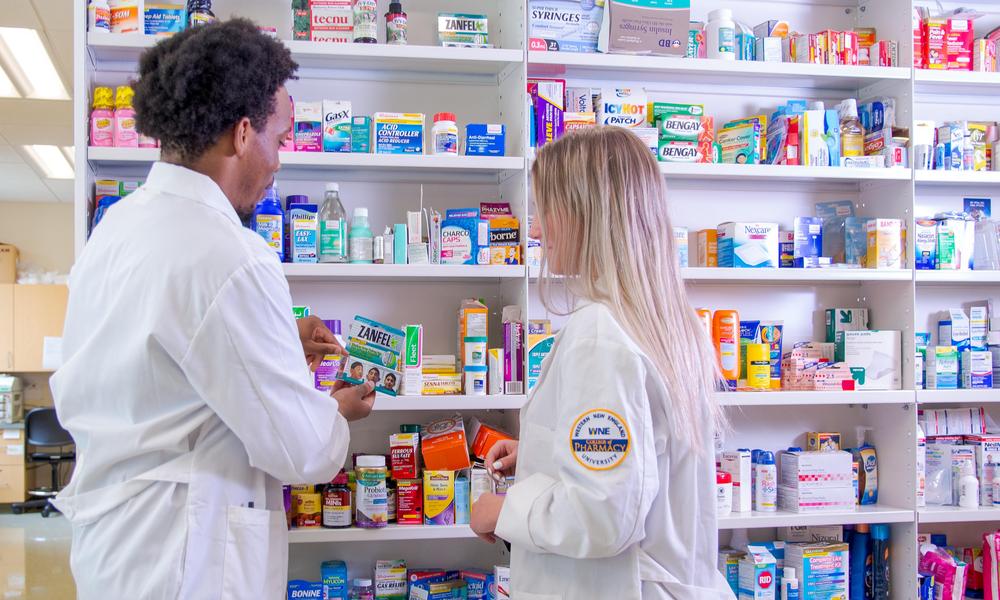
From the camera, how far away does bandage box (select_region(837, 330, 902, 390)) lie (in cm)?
326

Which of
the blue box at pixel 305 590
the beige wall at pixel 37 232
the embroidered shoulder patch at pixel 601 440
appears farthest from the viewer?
the beige wall at pixel 37 232

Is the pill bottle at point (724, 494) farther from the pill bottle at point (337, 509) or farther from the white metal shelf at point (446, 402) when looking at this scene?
the pill bottle at point (337, 509)

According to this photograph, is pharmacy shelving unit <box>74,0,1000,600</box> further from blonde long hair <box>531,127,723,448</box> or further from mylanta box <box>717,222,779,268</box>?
blonde long hair <box>531,127,723,448</box>

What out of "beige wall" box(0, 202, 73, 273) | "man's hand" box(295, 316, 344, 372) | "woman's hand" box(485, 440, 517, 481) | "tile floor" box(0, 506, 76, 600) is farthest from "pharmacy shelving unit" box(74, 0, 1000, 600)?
"beige wall" box(0, 202, 73, 273)

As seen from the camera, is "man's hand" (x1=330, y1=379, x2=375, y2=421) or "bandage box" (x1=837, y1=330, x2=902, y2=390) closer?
"man's hand" (x1=330, y1=379, x2=375, y2=421)

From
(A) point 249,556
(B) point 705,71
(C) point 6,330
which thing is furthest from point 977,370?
(C) point 6,330

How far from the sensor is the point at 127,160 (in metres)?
2.85

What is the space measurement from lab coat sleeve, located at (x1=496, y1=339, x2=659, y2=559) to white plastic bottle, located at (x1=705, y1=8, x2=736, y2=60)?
2.20m

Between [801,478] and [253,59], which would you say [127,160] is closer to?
[253,59]

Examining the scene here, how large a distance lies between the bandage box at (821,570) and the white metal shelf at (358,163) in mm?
1841

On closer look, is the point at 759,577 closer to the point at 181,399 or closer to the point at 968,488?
the point at 968,488

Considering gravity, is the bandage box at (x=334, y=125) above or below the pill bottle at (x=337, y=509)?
above

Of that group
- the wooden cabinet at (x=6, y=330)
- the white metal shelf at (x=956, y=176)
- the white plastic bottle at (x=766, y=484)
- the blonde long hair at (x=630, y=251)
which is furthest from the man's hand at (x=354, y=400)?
the wooden cabinet at (x=6, y=330)

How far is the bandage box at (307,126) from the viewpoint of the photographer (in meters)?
2.95
